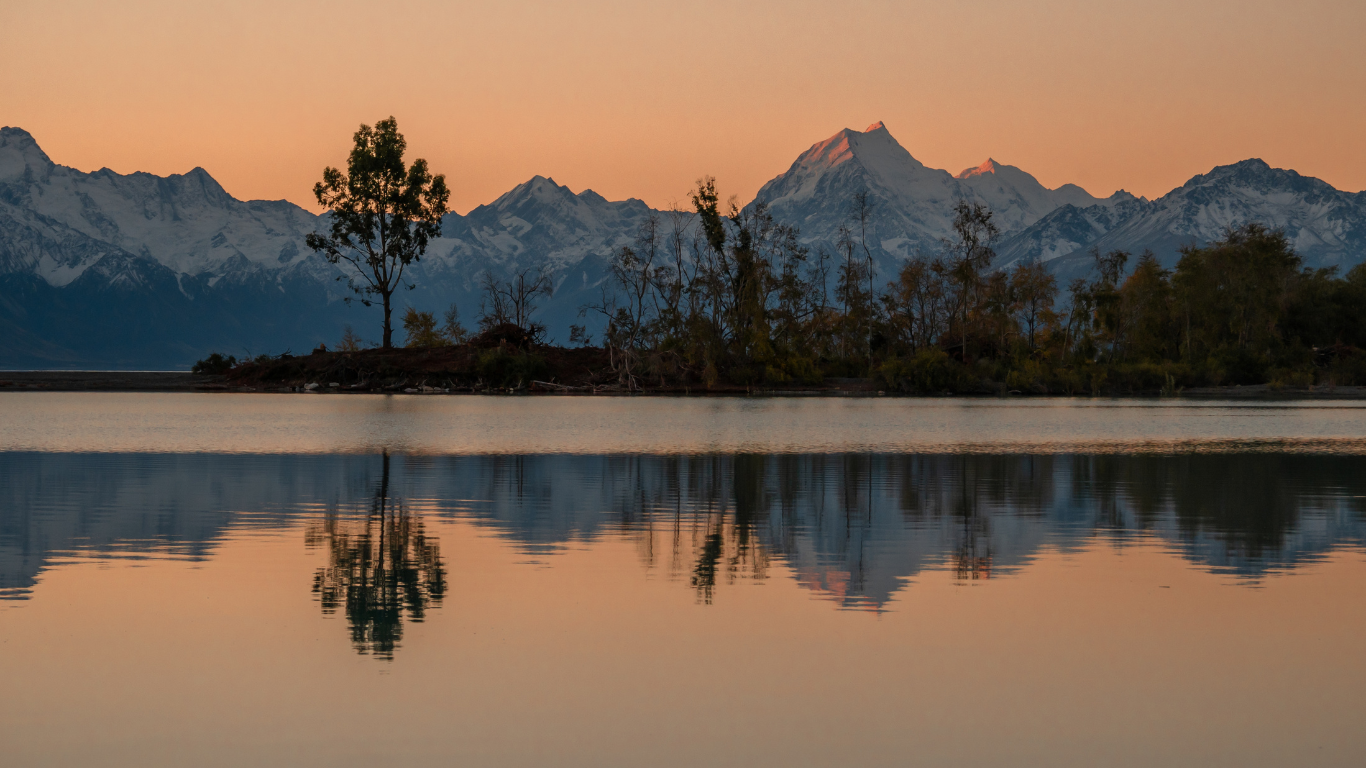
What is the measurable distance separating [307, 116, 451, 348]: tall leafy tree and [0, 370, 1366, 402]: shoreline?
775 centimetres

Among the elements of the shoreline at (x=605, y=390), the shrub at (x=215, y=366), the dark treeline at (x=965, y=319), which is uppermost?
the dark treeline at (x=965, y=319)

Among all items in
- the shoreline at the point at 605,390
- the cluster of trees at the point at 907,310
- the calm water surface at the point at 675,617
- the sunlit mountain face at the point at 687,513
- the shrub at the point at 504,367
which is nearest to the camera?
Answer: the calm water surface at the point at 675,617

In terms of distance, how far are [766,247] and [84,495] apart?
7508cm

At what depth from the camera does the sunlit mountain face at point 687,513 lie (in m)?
15.0

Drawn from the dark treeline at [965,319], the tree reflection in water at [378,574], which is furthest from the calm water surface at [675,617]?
the dark treeline at [965,319]

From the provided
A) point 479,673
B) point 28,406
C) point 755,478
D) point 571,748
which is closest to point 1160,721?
point 571,748

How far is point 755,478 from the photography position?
27172mm

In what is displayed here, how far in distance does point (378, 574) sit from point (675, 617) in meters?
4.00

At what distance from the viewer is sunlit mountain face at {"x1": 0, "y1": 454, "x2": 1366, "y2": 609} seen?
15.0m

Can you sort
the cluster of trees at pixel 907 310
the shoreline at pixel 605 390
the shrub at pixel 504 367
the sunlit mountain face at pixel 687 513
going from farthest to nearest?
the cluster of trees at pixel 907 310, the shoreline at pixel 605 390, the shrub at pixel 504 367, the sunlit mountain face at pixel 687 513

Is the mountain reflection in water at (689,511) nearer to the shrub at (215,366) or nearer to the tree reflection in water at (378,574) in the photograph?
the tree reflection in water at (378,574)

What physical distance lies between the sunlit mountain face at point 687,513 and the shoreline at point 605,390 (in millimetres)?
51058

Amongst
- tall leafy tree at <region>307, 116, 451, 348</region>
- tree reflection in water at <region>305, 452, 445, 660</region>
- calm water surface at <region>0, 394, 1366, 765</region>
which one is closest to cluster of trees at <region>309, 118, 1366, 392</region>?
tall leafy tree at <region>307, 116, 451, 348</region>

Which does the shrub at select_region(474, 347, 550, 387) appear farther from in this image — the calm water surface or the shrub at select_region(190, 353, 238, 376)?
the calm water surface
